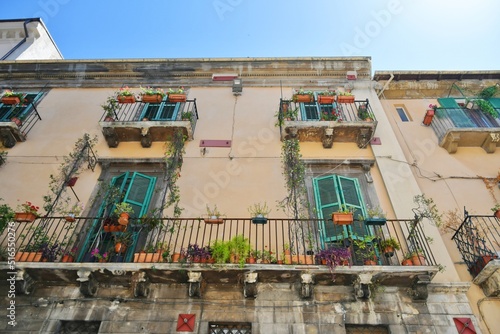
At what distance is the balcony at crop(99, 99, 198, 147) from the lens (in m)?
10.2

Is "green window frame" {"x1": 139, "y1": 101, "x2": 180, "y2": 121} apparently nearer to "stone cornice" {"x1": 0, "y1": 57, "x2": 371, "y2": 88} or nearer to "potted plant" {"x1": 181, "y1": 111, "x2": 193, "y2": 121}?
"potted plant" {"x1": 181, "y1": 111, "x2": 193, "y2": 121}

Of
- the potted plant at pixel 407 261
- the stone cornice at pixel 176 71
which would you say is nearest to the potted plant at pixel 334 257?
the potted plant at pixel 407 261

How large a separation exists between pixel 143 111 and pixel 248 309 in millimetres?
7018

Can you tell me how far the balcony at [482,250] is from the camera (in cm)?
699

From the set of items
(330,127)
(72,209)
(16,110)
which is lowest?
(72,209)

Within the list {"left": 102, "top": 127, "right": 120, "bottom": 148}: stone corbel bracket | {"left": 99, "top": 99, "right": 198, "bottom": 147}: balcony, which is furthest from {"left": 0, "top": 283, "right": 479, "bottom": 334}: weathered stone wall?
{"left": 99, "top": 99, "right": 198, "bottom": 147}: balcony

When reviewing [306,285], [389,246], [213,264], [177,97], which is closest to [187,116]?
[177,97]

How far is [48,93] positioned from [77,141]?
132 inches

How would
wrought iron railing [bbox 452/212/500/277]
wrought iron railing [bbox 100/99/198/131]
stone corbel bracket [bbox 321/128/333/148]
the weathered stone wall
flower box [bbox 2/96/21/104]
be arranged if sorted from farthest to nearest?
flower box [bbox 2/96/21/104], wrought iron railing [bbox 100/99/198/131], stone corbel bracket [bbox 321/128/333/148], wrought iron railing [bbox 452/212/500/277], the weathered stone wall

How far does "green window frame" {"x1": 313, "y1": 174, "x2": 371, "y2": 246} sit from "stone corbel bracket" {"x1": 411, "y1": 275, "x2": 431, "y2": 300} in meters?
1.42

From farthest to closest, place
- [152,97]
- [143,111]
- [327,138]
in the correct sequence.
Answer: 1. [143,111]
2. [152,97]
3. [327,138]

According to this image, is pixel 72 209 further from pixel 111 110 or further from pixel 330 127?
pixel 330 127

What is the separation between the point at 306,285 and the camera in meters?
6.80

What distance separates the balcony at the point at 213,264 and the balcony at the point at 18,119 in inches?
138
